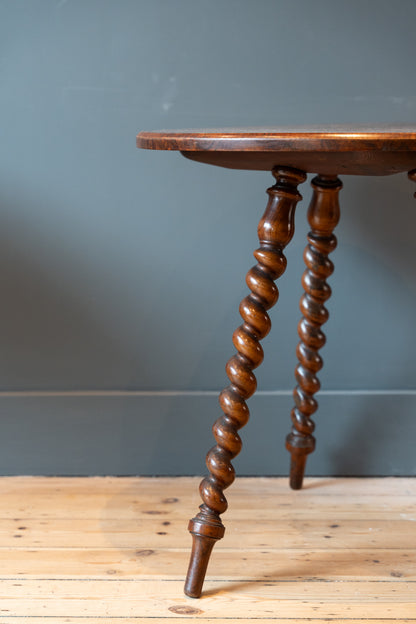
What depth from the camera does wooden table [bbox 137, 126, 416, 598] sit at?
30.1 inches

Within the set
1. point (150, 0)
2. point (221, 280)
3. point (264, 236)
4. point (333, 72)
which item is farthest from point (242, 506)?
point (150, 0)

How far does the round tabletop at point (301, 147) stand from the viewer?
2.44 feet

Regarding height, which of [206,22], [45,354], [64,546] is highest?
[206,22]

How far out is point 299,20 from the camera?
1.24 metres

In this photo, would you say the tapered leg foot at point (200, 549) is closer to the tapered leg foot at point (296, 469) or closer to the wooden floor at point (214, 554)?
the wooden floor at point (214, 554)

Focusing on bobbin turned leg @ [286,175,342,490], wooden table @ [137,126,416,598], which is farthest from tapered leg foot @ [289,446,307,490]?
wooden table @ [137,126,416,598]

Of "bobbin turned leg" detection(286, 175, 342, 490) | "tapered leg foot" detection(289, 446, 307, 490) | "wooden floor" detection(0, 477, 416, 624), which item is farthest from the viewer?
"tapered leg foot" detection(289, 446, 307, 490)

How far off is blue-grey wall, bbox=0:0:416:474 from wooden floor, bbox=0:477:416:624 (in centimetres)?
→ 9

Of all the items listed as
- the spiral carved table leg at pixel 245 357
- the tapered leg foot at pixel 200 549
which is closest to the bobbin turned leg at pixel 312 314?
the spiral carved table leg at pixel 245 357

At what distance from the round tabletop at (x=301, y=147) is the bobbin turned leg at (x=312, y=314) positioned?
251 millimetres

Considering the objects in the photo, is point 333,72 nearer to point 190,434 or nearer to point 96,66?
point 96,66

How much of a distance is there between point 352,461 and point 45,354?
0.62 m

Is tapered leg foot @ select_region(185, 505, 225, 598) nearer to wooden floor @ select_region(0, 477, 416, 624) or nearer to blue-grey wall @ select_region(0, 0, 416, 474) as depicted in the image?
wooden floor @ select_region(0, 477, 416, 624)

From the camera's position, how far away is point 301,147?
0.76m
